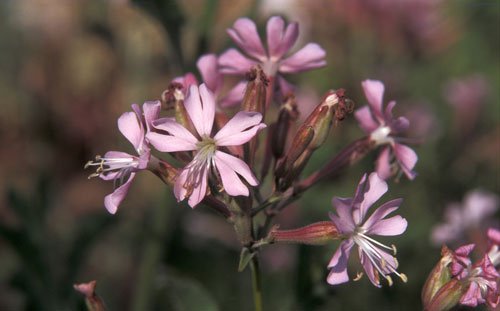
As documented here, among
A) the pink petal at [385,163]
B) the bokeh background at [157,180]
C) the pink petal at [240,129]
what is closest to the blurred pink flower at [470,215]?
the bokeh background at [157,180]

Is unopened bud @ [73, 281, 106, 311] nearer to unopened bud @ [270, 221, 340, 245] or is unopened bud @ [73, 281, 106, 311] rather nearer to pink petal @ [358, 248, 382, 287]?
unopened bud @ [270, 221, 340, 245]

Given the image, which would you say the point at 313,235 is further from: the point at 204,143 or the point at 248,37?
the point at 248,37

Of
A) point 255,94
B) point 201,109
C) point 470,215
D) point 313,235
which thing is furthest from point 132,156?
point 470,215

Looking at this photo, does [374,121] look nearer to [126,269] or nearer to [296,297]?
[296,297]

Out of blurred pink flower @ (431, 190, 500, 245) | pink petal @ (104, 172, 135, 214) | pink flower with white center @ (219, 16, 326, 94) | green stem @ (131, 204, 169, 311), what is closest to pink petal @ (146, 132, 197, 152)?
pink petal @ (104, 172, 135, 214)

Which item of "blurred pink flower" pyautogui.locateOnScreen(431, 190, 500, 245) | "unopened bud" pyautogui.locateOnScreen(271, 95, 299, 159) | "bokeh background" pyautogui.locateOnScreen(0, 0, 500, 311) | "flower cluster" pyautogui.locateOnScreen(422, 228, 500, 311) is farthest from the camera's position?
"bokeh background" pyautogui.locateOnScreen(0, 0, 500, 311)

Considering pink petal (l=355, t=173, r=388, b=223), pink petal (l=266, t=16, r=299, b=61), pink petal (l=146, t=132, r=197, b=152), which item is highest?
pink petal (l=266, t=16, r=299, b=61)
